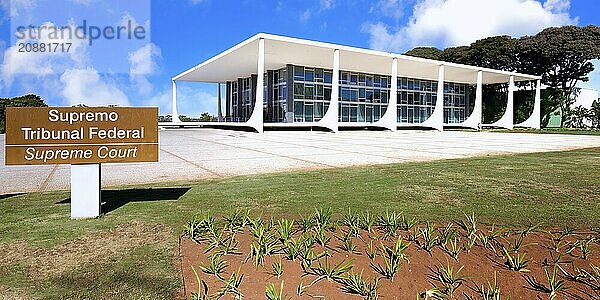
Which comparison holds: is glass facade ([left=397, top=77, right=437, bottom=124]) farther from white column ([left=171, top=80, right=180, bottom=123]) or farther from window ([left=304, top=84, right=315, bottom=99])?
white column ([left=171, top=80, right=180, bottom=123])

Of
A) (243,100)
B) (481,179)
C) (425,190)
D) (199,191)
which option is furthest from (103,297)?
(243,100)

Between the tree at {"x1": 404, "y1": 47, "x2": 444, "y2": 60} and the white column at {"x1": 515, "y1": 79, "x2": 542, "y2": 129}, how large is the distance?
12.5 meters

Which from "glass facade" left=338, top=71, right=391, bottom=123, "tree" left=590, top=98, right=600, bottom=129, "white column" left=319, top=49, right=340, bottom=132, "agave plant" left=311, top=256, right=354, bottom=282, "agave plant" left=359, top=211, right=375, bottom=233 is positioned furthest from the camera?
"tree" left=590, top=98, right=600, bottom=129

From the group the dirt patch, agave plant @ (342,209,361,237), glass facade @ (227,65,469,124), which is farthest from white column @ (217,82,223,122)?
the dirt patch

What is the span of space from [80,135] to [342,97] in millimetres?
36065

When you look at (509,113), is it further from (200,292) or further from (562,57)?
(200,292)

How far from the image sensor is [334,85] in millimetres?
32375

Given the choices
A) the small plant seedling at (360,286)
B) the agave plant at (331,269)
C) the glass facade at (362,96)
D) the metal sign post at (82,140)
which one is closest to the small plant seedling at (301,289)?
the agave plant at (331,269)

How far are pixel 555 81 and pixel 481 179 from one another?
49208 millimetres

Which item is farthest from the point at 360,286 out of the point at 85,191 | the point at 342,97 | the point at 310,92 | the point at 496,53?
the point at 496,53

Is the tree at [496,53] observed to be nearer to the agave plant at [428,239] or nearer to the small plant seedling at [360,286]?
the agave plant at [428,239]

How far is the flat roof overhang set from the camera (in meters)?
29.2

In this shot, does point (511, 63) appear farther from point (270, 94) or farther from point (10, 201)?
point (10, 201)

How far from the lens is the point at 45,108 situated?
15.0 ft
